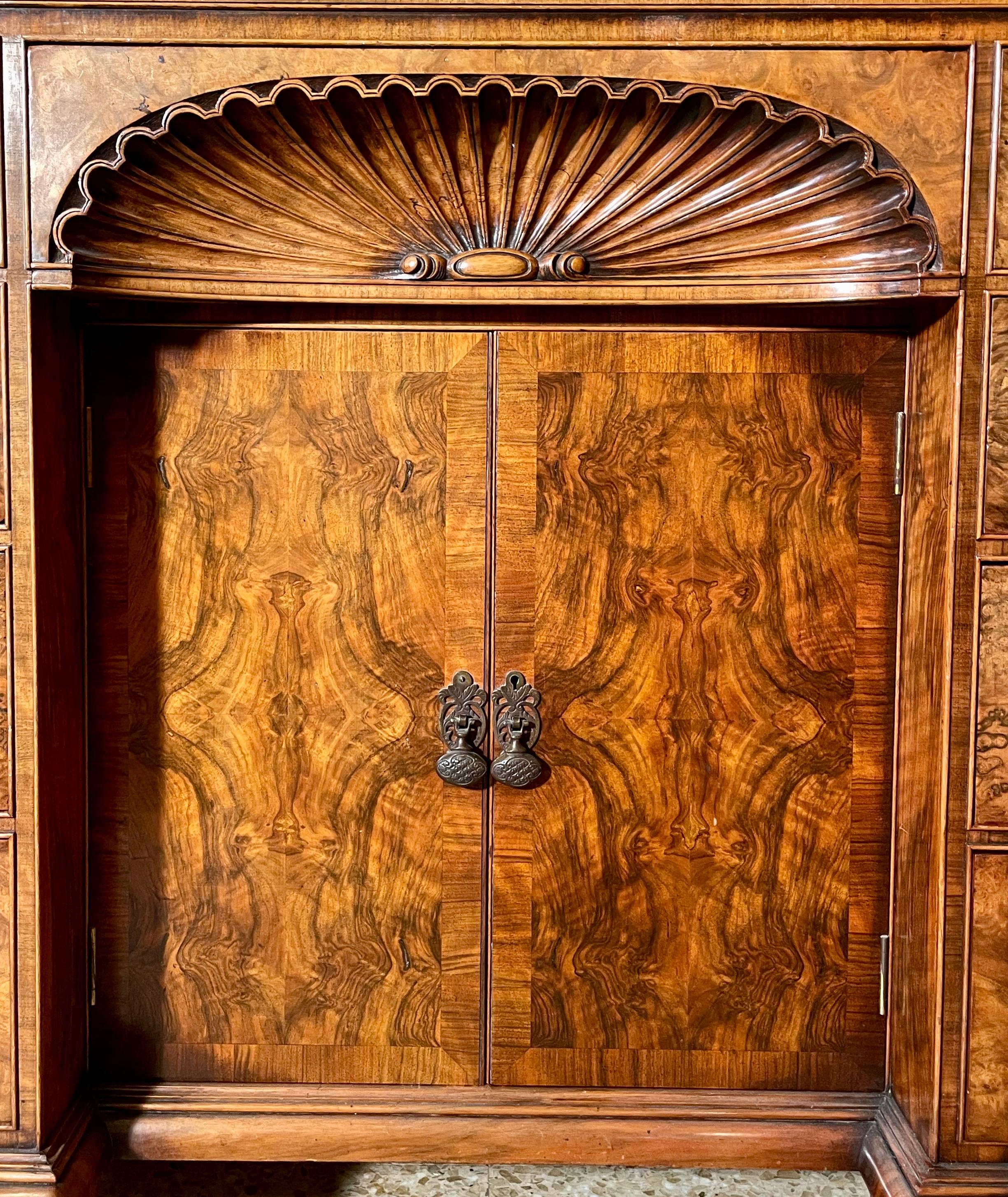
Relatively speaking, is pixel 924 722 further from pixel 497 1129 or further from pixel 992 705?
pixel 497 1129

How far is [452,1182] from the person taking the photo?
186 cm

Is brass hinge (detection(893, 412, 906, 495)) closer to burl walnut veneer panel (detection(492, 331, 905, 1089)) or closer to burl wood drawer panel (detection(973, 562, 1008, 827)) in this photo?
burl walnut veneer panel (detection(492, 331, 905, 1089))

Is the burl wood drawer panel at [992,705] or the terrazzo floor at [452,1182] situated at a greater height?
the burl wood drawer panel at [992,705]

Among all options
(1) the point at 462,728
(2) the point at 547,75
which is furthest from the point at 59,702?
(2) the point at 547,75

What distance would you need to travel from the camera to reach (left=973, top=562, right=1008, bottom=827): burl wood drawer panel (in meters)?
1.66

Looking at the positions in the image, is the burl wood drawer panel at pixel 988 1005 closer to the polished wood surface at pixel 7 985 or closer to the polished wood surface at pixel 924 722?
the polished wood surface at pixel 924 722

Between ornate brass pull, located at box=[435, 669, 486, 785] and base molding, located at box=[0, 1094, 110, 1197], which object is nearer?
base molding, located at box=[0, 1094, 110, 1197]

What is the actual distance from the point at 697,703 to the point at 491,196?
91 cm

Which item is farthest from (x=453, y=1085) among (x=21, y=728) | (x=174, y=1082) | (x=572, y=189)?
(x=572, y=189)

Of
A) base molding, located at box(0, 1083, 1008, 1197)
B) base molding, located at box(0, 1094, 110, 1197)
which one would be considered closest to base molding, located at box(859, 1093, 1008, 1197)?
base molding, located at box(0, 1083, 1008, 1197)

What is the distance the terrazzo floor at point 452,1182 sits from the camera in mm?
1831

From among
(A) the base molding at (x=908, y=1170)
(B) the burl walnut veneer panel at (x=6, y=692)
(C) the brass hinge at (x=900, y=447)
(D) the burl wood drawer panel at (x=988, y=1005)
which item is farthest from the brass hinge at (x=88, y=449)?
(A) the base molding at (x=908, y=1170)

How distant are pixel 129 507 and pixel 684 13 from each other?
1177mm

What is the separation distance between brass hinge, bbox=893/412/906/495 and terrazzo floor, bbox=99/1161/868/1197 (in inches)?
47.1
